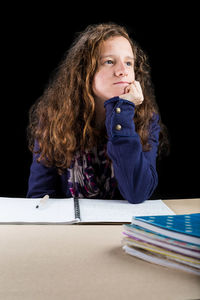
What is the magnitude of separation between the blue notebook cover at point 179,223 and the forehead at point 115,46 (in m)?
1.00

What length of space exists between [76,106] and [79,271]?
3.87ft

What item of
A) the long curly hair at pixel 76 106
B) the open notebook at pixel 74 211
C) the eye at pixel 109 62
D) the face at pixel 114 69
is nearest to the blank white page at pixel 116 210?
the open notebook at pixel 74 211

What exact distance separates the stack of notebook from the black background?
4.20ft

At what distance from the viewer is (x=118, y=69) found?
1527 millimetres

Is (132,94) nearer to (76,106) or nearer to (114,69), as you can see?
(114,69)

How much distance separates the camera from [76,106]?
1727mm

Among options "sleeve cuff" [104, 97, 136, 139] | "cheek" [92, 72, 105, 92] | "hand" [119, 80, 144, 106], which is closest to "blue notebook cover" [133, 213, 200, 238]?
"sleeve cuff" [104, 97, 136, 139]

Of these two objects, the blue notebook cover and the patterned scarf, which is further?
the patterned scarf

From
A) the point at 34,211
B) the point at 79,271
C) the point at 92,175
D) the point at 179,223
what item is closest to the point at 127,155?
the point at 92,175

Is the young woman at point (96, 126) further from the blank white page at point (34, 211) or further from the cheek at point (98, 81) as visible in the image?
the blank white page at point (34, 211)

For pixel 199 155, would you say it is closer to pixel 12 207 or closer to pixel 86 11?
pixel 86 11

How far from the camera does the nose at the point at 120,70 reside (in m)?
1.52

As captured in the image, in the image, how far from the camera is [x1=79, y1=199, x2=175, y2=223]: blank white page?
1.02 metres

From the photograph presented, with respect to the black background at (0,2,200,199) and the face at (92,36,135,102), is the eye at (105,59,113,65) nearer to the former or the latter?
the face at (92,36,135,102)
